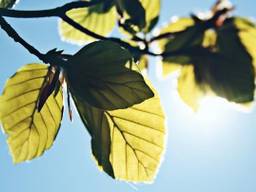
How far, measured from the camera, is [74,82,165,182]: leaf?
672 millimetres

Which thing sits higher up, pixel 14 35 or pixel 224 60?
pixel 14 35

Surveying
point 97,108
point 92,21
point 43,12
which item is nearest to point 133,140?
point 97,108

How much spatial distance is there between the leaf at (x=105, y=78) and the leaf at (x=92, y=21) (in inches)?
12.2

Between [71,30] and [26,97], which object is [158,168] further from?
[71,30]

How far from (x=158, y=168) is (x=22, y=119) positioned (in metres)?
0.23

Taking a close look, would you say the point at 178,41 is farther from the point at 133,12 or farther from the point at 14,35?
the point at 14,35

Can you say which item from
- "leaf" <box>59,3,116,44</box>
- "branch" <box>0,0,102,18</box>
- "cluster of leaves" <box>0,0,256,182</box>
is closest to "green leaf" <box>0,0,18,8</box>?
"cluster of leaves" <box>0,0,256,182</box>

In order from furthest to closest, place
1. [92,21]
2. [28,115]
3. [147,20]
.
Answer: [92,21]
[147,20]
[28,115]

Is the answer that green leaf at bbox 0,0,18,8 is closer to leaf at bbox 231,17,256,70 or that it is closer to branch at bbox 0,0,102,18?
branch at bbox 0,0,102,18

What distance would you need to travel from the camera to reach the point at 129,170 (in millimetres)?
703

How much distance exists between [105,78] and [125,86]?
0.03 meters

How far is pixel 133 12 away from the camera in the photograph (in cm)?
78

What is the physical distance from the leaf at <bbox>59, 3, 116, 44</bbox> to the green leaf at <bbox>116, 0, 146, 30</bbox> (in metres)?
0.08

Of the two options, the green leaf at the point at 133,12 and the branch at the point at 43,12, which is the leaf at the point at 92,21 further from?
the branch at the point at 43,12
